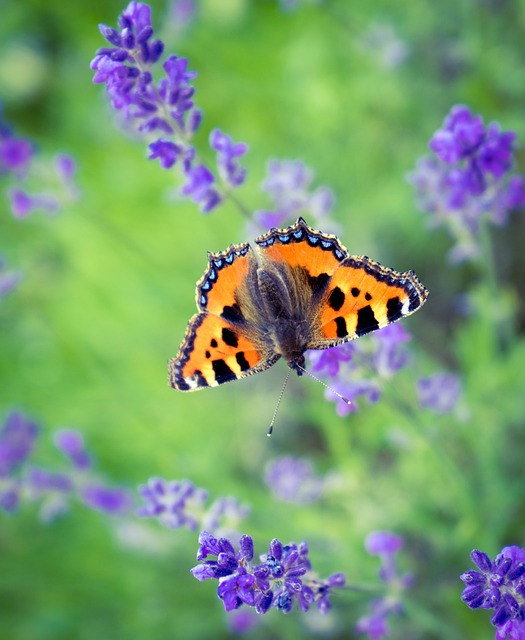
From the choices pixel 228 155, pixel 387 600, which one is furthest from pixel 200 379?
pixel 387 600

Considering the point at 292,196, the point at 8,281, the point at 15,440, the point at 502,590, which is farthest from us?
the point at 15,440

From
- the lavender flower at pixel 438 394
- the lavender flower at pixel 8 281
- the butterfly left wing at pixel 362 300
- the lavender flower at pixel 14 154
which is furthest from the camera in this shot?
the lavender flower at pixel 8 281

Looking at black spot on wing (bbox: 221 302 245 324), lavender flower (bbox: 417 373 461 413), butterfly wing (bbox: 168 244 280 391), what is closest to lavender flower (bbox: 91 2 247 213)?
butterfly wing (bbox: 168 244 280 391)

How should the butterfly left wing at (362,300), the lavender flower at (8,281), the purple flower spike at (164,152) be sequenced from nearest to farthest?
the butterfly left wing at (362,300)
the purple flower spike at (164,152)
the lavender flower at (8,281)

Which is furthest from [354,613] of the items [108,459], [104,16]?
[104,16]

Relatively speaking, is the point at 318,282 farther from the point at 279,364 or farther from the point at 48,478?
the point at 279,364

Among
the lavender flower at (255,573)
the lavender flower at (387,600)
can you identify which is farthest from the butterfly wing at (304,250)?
the lavender flower at (387,600)

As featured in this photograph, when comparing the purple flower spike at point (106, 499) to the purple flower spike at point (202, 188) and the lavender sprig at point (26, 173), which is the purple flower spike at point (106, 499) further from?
the purple flower spike at point (202, 188)

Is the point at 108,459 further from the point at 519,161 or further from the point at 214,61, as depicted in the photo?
the point at 519,161
